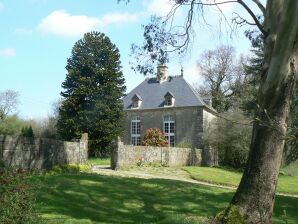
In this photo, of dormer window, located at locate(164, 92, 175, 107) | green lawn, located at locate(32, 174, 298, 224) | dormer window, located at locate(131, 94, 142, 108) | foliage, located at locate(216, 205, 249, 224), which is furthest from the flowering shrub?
foliage, located at locate(216, 205, 249, 224)

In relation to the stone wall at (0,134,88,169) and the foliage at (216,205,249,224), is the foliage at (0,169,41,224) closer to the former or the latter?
the foliage at (216,205,249,224)

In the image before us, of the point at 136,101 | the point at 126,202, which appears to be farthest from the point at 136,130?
the point at 126,202

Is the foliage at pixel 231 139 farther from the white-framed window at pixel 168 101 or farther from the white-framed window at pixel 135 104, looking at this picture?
the white-framed window at pixel 135 104

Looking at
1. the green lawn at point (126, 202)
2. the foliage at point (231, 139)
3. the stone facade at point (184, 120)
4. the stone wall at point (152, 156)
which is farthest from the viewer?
the stone facade at point (184, 120)

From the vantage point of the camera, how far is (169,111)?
49.5m

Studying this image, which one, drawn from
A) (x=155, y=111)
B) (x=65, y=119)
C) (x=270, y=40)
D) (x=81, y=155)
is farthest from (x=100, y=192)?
(x=155, y=111)

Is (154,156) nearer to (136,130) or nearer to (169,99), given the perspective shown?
(169,99)

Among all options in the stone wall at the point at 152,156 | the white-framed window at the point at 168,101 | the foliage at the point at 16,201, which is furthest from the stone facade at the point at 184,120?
the foliage at the point at 16,201

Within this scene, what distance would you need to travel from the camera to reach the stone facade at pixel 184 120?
155ft

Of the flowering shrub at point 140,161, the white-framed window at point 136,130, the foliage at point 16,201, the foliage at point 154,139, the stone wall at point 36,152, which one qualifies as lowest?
the foliage at point 16,201

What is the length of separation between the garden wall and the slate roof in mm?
7816

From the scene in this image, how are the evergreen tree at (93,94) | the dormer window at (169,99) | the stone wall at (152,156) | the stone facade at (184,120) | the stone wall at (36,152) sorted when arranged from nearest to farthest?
the stone wall at (36,152) < the stone wall at (152,156) < the evergreen tree at (93,94) < the stone facade at (184,120) < the dormer window at (169,99)

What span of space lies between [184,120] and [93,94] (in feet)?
36.2

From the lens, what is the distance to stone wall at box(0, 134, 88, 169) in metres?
16.1
